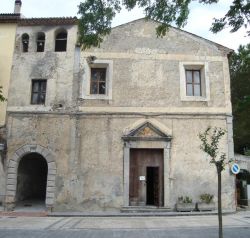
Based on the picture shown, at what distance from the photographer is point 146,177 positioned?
16.0m

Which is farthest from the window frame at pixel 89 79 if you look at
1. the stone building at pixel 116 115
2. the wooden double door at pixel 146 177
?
the wooden double door at pixel 146 177

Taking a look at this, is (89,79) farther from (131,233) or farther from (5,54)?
(131,233)

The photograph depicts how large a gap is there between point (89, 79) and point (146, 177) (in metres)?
5.53

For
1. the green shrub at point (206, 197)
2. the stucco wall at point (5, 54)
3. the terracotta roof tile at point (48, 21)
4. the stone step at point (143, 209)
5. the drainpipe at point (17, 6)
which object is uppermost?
the drainpipe at point (17, 6)

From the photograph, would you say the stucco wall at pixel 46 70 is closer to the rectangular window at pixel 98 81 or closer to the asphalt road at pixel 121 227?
the rectangular window at pixel 98 81

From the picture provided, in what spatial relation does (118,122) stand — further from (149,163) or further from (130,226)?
(130,226)

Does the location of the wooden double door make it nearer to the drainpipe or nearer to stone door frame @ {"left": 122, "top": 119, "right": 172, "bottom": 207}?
stone door frame @ {"left": 122, "top": 119, "right": 172, "bottom": 207}

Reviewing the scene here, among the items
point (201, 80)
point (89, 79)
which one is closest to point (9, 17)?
point (89, 79)

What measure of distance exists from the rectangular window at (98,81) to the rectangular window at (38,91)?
2.34 metres

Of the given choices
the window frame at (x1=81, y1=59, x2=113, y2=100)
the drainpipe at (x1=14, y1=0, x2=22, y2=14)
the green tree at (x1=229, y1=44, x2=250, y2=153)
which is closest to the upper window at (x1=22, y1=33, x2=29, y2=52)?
the drainpipe at (x1=14, y1=0, x2=22, y2=14)

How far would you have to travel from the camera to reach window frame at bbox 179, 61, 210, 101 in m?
16.5

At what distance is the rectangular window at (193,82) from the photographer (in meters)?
16.9

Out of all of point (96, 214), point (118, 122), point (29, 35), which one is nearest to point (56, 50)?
point (29, 35)

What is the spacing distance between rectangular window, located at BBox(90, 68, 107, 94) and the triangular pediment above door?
2427 millimetres
